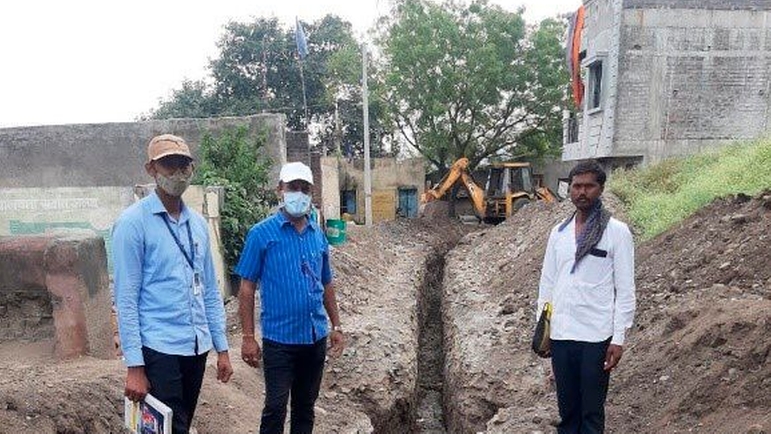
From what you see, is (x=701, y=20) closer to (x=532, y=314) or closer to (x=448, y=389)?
(x=532, y=314)

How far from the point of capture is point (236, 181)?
10164 millimetres

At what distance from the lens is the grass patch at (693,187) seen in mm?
8234

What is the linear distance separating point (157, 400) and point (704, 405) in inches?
128

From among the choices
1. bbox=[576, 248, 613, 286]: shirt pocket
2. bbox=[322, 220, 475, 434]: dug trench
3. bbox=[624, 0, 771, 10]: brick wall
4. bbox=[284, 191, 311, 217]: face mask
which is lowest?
bbox=[322, 220, 475, 434]: dug trench

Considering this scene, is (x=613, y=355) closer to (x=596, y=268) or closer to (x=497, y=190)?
(x=596, y=268)

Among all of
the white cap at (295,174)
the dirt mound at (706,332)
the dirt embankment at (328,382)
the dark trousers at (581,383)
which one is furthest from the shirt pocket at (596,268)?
the dirt embankment at (328,382)

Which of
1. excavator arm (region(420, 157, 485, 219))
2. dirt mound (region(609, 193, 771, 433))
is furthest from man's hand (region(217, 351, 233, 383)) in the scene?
excavator arm (region(420, 157, 485, 219))

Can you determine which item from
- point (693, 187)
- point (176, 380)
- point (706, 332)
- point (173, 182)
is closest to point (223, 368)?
point (176, 380)

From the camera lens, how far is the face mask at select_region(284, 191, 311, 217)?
11.9 ft

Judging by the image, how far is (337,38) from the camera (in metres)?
29.1

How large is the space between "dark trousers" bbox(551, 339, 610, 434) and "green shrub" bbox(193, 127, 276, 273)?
6371 mm

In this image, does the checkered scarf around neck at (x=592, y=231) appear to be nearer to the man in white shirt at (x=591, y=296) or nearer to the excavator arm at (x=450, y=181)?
the man in white shirt at (x=591, y=296)

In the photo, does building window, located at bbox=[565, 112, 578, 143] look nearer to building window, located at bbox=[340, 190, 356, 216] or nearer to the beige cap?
building window, located at bbox=[340, 190, 356, 216]

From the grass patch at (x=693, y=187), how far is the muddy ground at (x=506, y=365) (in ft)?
1.72
